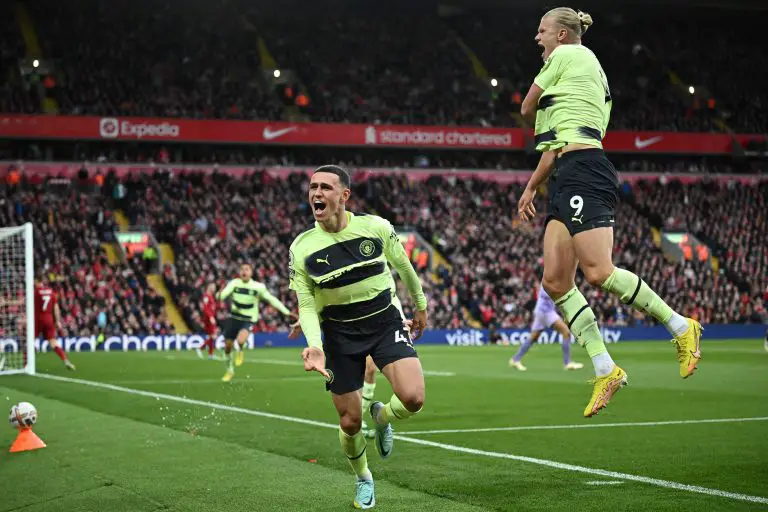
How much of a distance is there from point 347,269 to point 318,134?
41.9 metres

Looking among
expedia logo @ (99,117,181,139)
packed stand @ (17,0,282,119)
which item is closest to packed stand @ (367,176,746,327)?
packed stand @ (17,0,282,119)

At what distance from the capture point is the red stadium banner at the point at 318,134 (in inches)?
1756

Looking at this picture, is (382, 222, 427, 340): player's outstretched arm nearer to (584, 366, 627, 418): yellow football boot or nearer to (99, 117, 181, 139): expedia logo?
(584, 366, 627, 418): yellow football boot

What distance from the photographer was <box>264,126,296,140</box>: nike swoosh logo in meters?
48.3

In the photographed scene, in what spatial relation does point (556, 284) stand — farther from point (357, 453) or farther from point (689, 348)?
point (357, 453)

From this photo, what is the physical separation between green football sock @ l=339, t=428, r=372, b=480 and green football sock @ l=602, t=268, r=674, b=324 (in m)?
2.20

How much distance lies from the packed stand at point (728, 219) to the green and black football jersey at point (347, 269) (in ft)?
131

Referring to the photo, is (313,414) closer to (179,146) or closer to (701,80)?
(179,146)

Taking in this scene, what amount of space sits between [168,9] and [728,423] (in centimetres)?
4431

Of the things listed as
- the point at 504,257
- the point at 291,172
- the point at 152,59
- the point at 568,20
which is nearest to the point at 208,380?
the point at 568,20

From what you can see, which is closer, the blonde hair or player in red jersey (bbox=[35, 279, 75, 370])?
the blonde hair

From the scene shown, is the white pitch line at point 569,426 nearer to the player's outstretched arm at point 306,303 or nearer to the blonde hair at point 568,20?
the player's outstretched arm at point 306,303

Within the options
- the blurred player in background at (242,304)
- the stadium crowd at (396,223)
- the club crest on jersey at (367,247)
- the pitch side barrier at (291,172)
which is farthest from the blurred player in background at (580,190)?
the pitch side barrier at (291,172)

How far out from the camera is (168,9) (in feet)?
169
